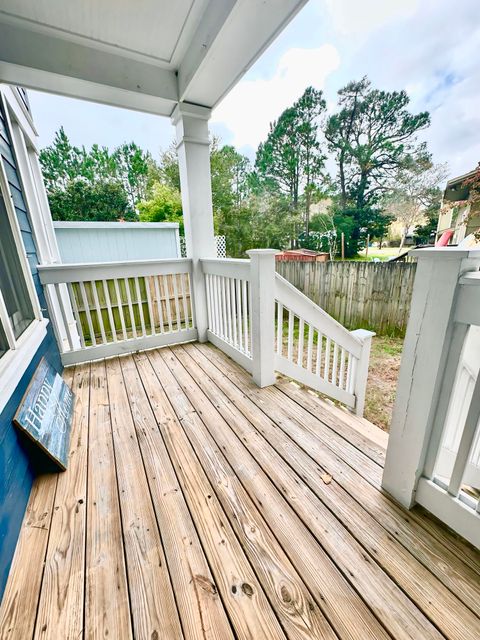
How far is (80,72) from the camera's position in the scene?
198cm

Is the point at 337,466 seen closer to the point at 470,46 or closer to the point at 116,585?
the point at 116,585

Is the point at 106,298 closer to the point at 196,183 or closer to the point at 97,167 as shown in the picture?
the point at 196,183

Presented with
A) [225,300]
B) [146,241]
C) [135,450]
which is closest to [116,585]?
[135,450]

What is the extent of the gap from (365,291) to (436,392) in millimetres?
4035

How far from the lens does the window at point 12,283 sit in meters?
1.48

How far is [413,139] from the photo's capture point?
33.5 ft

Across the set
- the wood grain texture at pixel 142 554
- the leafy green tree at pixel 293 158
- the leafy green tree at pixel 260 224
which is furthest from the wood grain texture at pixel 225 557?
the leafy green tree at pixel 293 158

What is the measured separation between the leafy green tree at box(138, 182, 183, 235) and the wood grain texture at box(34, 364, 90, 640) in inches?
438

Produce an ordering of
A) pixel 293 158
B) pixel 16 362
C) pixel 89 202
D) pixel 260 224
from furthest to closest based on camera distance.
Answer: pixel 89 202 < pixel 293 158 < pixel 260 224 < pixel 16 362

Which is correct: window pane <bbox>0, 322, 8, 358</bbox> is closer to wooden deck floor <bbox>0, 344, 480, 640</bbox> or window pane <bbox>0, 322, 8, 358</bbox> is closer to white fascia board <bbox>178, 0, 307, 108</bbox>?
wooden deck floor <bbox>0, 344, 480, 640</bbox>

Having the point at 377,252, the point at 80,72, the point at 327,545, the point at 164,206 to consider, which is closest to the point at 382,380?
the point at 327,545

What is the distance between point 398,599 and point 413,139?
551 inches

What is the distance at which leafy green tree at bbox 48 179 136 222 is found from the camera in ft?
38.3

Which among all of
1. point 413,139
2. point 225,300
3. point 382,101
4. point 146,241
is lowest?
point 225,300
